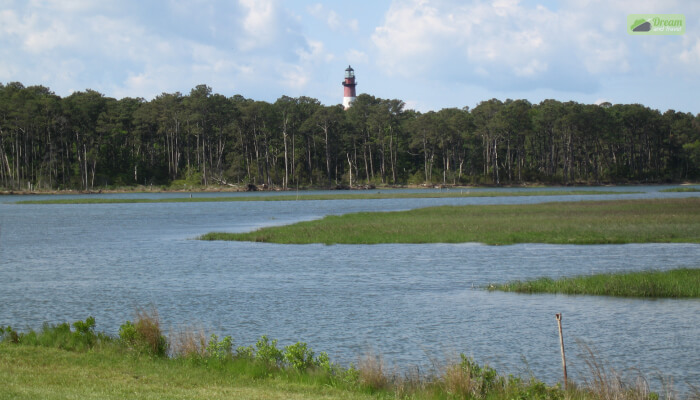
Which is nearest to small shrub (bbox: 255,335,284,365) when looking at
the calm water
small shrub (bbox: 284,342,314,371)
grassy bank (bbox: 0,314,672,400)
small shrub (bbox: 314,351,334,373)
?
grassy bank (bbox: 0,314,672,400)

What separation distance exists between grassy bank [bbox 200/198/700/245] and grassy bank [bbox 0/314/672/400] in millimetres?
28462

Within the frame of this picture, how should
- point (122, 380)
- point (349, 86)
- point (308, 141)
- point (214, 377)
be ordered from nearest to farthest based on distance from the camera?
point (122, 380) < point (214, 377) < point (308, 141) < point (349, 86)

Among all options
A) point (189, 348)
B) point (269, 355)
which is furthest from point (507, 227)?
point (189, 348)

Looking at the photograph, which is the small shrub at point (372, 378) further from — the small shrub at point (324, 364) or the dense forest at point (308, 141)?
the dense forest at point (308, 141)

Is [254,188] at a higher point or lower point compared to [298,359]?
higher

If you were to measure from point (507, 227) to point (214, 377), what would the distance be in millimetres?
36633

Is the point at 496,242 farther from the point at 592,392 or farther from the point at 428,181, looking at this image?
the point at 428,181

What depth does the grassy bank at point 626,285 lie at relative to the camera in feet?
84.0

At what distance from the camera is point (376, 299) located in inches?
1030

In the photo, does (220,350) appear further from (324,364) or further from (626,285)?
(626,285)

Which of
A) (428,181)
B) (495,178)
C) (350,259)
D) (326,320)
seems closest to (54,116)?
(428,181)

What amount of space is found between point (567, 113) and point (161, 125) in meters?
79.0

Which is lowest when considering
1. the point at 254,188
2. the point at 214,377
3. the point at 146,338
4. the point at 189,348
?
the point at 214,377

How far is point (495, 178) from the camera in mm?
148375
